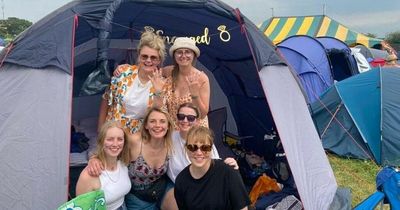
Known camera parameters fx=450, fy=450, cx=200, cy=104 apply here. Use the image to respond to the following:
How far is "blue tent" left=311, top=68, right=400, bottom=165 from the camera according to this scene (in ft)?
17.9

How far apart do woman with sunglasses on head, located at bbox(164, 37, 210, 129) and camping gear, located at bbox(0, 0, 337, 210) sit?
1.73 ft

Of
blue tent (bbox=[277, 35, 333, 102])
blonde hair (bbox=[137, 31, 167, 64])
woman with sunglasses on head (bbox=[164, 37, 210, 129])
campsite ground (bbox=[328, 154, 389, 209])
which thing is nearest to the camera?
blonde hair (bbox=[137, 31, 167, 64])

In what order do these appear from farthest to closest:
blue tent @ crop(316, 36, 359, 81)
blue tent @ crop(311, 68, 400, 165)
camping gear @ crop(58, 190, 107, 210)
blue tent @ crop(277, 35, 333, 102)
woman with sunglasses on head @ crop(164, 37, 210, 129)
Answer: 1. blue tent @ crop(316, 36, 359, 81)
2. blue tent @ crop(277, 35, 333, 102)
3. blue tent @ crop(311, 68, 400, 165)
4. woman with sunglasses on head @ crop(164, 37, 210, 129)
5. camping gear @ crop(58, 190, 107, 210)

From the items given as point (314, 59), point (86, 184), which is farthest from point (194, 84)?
point (314, 59)

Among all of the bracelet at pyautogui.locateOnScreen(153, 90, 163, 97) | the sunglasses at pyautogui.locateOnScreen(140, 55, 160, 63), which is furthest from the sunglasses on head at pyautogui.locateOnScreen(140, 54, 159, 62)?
the bracelet at pyautogui.locateOnScreen(153, 90, 163, 97)

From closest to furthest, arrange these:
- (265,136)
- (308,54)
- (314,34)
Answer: (265,136)
(308,54)
(314,34)

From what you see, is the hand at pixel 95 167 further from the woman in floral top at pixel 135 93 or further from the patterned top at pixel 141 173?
the woman in floral top at pixel 135 93

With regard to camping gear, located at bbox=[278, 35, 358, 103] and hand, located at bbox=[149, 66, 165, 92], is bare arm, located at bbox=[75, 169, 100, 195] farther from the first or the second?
camping gear, located at bbox=[278, 35, 358, 103]

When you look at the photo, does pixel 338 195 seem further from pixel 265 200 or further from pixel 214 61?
pixel 214 61

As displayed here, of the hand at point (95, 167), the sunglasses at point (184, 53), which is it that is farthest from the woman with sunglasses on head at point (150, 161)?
the sunglasses at point (184, 53)

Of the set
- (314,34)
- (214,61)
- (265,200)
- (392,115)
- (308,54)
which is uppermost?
(314,34)

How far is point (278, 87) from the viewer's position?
12.2ft

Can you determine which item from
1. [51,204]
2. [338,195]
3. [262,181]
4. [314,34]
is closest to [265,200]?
[262,181]

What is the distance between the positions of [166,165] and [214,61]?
2.74 meters
